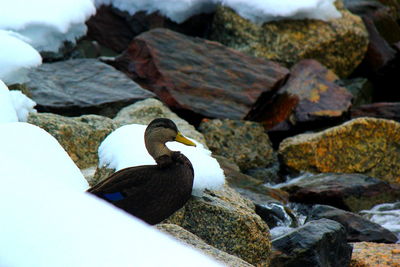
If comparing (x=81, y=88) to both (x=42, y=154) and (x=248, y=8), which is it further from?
(x=42, y=154)

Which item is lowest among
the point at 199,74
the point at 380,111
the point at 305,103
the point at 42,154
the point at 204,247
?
the point at 380,111

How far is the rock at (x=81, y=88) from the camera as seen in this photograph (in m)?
8.13

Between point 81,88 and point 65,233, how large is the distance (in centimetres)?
739

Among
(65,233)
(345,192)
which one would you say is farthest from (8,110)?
(65,233)

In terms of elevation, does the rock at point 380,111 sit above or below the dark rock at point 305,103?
below

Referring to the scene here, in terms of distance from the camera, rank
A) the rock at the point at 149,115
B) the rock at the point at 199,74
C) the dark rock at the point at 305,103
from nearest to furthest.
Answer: the rock at the point at 149,115, the rock at the point at 199,74, the dark rock at the point at 305,103

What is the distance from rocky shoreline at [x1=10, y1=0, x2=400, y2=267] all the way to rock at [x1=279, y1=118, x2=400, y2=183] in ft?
0.05

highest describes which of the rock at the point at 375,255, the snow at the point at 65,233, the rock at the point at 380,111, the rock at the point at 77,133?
the snow at the point at 65,233

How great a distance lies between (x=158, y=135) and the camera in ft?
16.2

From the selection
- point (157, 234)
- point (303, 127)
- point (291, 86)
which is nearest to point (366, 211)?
point (303, 127)

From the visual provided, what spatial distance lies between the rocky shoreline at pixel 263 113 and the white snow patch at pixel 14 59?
1.51 feet

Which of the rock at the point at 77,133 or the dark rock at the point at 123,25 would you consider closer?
the rock at the point at 77,133

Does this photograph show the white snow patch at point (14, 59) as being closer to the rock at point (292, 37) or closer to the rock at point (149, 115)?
the rock at point (149, 115)

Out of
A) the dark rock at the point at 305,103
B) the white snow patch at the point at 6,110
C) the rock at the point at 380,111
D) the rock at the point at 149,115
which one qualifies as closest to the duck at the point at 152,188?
the white snow patch at the point at 6,110
